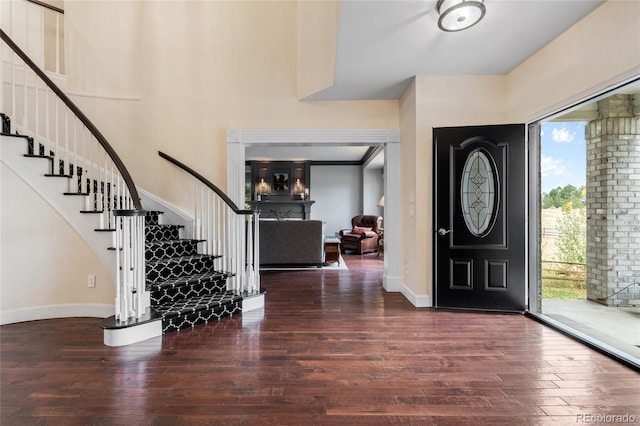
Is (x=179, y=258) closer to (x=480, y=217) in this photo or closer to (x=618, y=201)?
(x=480, y=217)

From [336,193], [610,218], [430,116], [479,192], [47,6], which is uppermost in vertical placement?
[47,6]

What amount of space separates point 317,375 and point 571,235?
17.1 ft

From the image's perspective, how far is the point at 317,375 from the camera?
218 centimetres

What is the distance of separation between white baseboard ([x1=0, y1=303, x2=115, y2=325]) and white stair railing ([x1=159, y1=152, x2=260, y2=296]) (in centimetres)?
123

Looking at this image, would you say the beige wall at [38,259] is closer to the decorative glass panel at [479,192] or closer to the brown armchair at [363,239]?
the decorative glass panel at [479,192]

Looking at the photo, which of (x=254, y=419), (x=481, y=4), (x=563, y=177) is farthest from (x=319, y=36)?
(x=563, y=177)

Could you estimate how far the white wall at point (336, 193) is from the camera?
1074cm

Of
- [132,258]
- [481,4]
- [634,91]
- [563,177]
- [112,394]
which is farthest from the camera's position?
[563,177]

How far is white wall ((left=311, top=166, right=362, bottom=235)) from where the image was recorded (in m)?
10.7

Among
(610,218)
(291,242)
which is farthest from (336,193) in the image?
(610,218)

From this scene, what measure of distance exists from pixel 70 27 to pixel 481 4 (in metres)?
4.98

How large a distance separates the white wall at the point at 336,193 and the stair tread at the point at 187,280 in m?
7.17

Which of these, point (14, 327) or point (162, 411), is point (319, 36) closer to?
point (162, 411)

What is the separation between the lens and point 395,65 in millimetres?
3422
